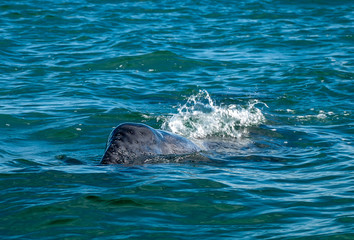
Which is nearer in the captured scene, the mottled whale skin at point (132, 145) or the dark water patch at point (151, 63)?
the mottled whale skin at point (132, 145)

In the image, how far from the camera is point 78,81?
13.5m

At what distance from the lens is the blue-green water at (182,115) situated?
5777mm

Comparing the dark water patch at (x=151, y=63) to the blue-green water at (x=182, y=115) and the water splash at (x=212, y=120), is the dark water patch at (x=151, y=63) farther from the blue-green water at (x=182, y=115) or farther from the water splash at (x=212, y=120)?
the water splash at (x=212, y=120)

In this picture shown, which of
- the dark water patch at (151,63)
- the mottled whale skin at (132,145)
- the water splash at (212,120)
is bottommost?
the water splash at (212,120)

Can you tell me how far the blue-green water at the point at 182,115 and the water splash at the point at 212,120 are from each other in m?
0.04

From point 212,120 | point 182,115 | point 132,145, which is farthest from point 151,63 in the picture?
point 132,145

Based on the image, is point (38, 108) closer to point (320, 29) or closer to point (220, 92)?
point (220, 92)

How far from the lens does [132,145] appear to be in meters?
7.20

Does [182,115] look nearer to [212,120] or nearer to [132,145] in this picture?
[212,120]

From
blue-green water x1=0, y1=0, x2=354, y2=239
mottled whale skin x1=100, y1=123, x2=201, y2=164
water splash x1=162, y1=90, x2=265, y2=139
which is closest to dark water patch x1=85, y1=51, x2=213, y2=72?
blue-green water x1=0, y1=0, x2=354, y2=239

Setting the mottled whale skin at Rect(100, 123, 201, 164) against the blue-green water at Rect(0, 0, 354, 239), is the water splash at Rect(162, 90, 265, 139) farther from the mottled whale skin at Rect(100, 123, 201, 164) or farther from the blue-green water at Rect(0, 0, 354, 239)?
the mottled whale skin at Rect(100, 123, 201, 164)

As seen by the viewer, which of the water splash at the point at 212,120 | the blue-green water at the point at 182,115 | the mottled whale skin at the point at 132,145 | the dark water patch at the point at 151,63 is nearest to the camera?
the blue-green water at the point at 182,115

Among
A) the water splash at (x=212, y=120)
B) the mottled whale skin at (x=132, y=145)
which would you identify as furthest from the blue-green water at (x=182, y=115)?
the mottled whale skin at (x=132, y=145)

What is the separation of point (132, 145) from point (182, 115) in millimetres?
3533
